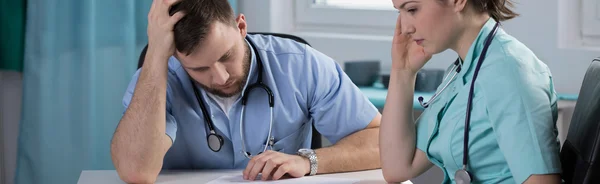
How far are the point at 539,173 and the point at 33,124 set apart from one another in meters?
2.02

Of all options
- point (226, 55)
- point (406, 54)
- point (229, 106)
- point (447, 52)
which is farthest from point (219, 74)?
point (447, 52)

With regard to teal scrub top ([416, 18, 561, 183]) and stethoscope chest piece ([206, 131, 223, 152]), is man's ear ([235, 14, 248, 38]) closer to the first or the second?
stethoscope chest piece ([206, 131, 223, 152])

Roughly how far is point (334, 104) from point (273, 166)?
0.32 metres

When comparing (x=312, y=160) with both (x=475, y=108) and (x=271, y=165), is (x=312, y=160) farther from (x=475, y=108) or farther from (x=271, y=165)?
(x=475, y=108)

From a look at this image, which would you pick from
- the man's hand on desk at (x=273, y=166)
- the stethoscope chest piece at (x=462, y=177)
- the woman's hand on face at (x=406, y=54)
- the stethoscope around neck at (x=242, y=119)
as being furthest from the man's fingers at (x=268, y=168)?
the stethoscope chest piece at (x=462, y=177)

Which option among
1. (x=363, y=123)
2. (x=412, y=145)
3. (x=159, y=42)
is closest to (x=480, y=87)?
(x=412, y=145)

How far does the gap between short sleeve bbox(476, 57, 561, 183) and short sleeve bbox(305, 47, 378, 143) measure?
67 cm

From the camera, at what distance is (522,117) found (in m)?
1.31

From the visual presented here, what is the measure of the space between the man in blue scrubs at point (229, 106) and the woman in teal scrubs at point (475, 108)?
8.5 inches

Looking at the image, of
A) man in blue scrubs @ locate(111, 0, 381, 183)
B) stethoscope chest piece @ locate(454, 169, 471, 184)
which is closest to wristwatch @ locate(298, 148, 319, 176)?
man in blue scrubs @ locate(111, 0, 381, 183)

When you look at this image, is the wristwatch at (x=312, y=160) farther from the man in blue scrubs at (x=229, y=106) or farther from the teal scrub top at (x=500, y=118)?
the teal scrub top at (x=500, y=118)

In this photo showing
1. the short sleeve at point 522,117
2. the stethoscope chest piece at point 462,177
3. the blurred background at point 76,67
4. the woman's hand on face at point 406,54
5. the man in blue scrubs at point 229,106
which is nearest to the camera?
the short sleeve at point 522,117

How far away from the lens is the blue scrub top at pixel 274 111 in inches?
78.3

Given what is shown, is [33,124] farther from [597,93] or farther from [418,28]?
[597,93]
